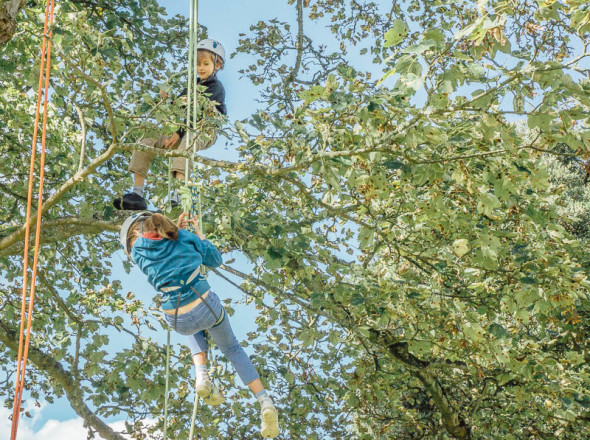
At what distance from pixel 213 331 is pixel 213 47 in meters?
2.77

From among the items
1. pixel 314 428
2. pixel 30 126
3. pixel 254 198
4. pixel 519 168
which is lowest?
pixel 314 428

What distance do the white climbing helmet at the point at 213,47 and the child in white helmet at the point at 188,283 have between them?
80.9 inches

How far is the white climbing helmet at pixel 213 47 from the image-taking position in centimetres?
595

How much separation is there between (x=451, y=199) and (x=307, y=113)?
169 centimetres

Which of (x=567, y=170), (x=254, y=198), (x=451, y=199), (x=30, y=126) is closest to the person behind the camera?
(x=451, y=199)

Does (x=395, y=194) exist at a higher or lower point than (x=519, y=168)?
higher

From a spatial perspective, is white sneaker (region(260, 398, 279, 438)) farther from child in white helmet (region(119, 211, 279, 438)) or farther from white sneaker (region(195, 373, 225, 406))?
white sneaker (region(195, 373, 225, 406))

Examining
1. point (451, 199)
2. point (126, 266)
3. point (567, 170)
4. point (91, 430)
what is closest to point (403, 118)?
point (451, 199)

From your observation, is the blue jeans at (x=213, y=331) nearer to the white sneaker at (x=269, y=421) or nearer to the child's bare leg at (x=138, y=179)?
the white sneaker at (x=269, y=421)

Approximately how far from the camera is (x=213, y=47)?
5.97 m

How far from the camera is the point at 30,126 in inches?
284

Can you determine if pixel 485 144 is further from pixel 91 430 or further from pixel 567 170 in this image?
pixel 567 170

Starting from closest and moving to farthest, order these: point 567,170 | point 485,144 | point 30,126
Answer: point 485,144 → point 30,126 → point 567,170

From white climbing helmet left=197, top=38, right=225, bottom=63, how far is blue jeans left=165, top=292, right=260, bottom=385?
2551mm
